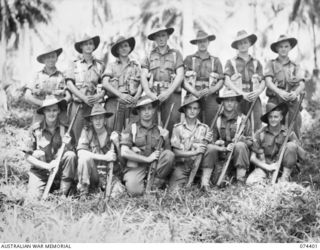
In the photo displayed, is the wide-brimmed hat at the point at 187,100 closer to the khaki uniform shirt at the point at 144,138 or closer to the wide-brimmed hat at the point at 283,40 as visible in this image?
the khaki uniform shirt at the point at 144,138

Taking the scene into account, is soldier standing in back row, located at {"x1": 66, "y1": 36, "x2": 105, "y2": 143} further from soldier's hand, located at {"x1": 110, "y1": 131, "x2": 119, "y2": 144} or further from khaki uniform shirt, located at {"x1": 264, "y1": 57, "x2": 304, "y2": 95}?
khaki uniform shirt, located at {"x1": 264, "y1": 57, "x2": 304, "y2": 95}

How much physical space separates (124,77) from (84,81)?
0.45 metres

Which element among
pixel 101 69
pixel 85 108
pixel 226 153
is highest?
pixel 101 69

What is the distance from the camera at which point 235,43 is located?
22.0ft

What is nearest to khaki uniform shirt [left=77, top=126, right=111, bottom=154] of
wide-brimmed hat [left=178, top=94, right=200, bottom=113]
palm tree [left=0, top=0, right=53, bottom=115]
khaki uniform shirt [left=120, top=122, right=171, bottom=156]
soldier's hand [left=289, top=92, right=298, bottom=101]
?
khaki uniform shirt [left=120, top=122, right=171, bottom=156]

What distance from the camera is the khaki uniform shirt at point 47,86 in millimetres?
6441

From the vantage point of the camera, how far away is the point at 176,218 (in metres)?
5.33


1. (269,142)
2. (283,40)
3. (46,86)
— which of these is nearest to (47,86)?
(46,86)

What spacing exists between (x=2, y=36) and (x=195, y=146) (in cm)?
286

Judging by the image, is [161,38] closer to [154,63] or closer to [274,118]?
[154,63]

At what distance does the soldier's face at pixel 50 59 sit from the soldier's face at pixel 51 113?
2.05 ft

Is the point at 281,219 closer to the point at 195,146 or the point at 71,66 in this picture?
the point at 195,146

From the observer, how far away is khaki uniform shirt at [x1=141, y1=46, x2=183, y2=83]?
6.42 metres

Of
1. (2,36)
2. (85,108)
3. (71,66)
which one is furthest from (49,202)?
(2,36)
